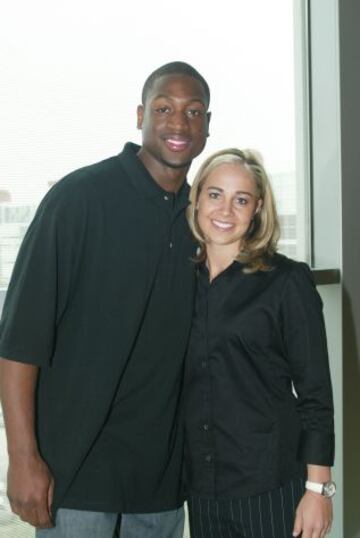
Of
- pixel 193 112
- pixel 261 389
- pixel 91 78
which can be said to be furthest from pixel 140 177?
pixel 91 78

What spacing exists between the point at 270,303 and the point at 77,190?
51 centimetres

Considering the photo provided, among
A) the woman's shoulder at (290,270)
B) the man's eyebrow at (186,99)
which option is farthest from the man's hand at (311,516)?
the man's eyebrow at (186,99)

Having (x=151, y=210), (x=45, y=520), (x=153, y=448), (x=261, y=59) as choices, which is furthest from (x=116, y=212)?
(x=261, y=59)

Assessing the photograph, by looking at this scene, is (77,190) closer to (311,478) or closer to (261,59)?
(311,478)

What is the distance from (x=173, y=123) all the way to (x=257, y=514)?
37.2 inches

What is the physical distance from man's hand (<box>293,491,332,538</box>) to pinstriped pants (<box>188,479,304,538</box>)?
22mm

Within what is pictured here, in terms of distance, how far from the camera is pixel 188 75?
1.52m

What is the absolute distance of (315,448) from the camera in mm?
1405

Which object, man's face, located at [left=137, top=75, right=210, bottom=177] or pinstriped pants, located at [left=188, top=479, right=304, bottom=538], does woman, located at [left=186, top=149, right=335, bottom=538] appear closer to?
pinstriped pants, located at [left=188, top=479, right=304, bottom=538]

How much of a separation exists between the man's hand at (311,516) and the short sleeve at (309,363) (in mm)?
82

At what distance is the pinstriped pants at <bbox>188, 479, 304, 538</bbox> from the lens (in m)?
1.41

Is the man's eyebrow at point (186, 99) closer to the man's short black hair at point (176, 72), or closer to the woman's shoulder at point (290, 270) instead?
the man's short black hair at point (176, 72)

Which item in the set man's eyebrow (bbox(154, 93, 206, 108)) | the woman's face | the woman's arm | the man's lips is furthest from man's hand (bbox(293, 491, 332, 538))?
man's eyebrow (bbox(154, 93, 206, 108))

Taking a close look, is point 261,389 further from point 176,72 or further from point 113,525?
point 176,72
